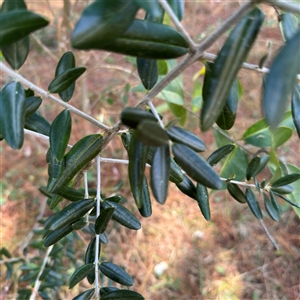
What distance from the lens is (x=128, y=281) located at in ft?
1.77

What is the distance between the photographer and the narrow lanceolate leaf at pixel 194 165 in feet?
1.06

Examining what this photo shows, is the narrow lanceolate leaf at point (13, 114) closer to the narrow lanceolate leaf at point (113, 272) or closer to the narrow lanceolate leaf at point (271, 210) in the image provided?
the narrow lanceolate leaf at point (113, 272)

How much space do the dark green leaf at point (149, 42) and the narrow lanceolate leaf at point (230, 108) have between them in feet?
0.30

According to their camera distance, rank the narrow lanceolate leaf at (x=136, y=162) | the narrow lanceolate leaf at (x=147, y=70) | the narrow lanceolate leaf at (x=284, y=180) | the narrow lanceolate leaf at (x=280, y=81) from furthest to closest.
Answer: the narrow lanceolate leaf at (x=284, y=180), the narrow lanceolate leaf at (x=147, y=70), the narrow lanceolate leaf at (x=136, y=162), the narrow lanceolate leaf at (x=280, y=81)

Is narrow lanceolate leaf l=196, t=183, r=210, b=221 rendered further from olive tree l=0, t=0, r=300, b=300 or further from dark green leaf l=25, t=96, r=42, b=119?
dark green leaf l=25, t=96, r=42, b=119

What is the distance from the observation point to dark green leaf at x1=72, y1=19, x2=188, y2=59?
28cm

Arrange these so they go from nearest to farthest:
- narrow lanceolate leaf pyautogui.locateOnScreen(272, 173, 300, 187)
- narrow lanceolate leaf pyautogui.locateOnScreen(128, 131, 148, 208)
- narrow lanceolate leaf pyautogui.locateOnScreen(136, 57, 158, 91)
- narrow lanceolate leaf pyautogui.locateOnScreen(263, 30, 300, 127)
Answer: narrow lanceolate leaf pyautogui.locateOnScreen(263, 30, 300, 127)
narrow lanceolate leaf pyautogui.locateOnScreen(128, 131, 148, 208)
narrow lanceolate leaf pyautogui.locateOnScreen(136, 57, 158, 91)
narrow lanceolate leaf pyautogui.locateOnScreen(272, 173, 300, 187)

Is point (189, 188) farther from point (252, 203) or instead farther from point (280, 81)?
point (280, 81)

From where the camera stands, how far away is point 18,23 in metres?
0.28

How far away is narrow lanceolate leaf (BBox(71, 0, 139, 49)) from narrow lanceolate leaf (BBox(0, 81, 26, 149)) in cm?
12

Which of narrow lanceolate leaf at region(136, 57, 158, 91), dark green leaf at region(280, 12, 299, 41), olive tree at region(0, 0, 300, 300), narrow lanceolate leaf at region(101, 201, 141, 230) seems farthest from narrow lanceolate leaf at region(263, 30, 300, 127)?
narrow lanceolate leaf at region(101, 201, 141, 230)

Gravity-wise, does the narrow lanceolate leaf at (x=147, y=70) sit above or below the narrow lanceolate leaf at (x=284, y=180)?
above

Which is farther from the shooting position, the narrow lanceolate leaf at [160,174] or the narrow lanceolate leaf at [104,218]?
the narrow lanceolate leaf at [104,218]

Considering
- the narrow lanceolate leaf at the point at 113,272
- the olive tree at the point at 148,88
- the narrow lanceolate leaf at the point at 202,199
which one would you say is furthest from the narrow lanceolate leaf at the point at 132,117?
the narrow lanceolate leaf at the point at 113,272
